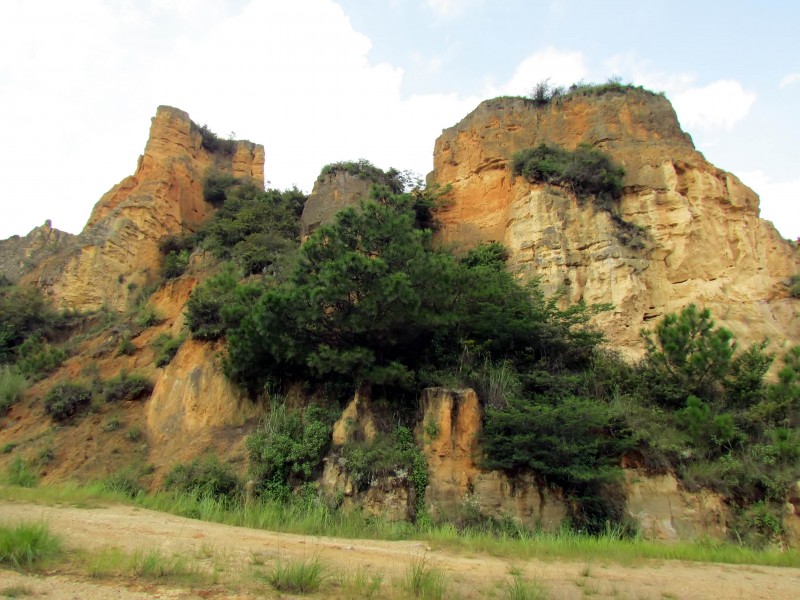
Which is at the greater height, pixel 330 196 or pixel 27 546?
pixel 330 196

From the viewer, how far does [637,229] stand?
677 inches

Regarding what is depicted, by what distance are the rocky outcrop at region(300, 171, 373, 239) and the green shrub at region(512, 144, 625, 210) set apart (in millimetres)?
6126

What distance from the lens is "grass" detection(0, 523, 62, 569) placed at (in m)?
5.43

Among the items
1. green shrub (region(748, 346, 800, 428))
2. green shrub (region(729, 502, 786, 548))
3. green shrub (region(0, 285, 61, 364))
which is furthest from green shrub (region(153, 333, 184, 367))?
green shrub (region(748, 346, 800, 428))

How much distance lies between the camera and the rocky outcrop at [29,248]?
88.7 feet

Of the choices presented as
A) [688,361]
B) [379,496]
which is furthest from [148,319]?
[688,361]

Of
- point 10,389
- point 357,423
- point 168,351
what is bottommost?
point 357,423

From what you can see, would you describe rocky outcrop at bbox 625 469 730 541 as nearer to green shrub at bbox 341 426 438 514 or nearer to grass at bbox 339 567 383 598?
green shrub at bbox 341 426 438 514

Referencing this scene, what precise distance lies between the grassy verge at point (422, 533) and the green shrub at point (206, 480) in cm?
38

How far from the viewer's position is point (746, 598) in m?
6.25

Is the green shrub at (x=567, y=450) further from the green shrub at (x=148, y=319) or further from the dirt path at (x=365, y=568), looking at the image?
the green shrub at (x=148, y=319)

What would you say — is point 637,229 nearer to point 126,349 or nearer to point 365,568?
point 365,568

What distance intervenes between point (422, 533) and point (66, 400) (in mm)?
11115

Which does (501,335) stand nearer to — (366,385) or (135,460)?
(366,385)
